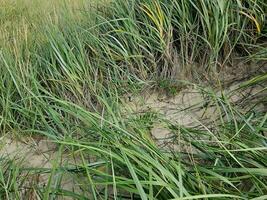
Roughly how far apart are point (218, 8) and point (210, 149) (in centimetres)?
87

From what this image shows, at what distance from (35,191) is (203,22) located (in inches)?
45.6

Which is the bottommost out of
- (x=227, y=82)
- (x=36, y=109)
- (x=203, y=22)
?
(x=227, y=82)

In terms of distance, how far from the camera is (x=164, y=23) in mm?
2070

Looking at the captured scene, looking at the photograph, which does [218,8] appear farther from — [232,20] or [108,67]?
[108,67]

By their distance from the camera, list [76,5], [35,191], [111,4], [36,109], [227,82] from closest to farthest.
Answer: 1. [35,191]
2. [36,109]
3. [227,82]
4. [111,4]
5. [76,5]

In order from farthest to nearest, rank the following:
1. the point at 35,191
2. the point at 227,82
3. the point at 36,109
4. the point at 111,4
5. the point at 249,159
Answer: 1. the point at 111,4
2. the point at 227,82
3. the point at 36,109
4. the point at 35,191
5. the point at 249,159

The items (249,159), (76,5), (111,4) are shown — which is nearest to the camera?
(249,159)

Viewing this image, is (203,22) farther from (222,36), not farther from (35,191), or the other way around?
(35,191)

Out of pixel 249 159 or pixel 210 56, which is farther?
pixel 210 56

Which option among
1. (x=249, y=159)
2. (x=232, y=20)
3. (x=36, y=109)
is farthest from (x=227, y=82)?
(x=36, y=109)

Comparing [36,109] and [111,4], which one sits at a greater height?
[111,4]

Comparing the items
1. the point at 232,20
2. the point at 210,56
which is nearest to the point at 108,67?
the point at 210,56

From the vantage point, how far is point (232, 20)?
2004mm

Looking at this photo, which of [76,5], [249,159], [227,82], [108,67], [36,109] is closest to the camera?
[249,159]
